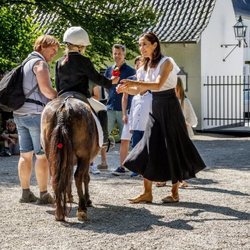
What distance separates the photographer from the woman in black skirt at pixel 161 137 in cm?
829

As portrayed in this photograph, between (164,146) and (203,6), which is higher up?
(203,6)

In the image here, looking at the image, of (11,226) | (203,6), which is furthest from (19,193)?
(203,6)

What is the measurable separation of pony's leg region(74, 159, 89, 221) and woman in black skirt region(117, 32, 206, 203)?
95 cm

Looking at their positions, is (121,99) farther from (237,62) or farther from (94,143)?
(237,62)

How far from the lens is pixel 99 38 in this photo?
1939 centimetres

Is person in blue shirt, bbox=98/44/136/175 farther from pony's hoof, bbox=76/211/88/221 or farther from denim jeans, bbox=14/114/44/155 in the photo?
pony's hoof, bbox=76/211/88/221

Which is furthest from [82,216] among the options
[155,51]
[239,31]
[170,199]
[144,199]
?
[239,31]

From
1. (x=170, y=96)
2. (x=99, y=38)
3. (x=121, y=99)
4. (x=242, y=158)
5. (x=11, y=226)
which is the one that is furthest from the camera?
(x=99, y=38)

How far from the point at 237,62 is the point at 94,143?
19980 mm

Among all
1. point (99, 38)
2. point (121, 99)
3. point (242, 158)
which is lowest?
point (242, 158)

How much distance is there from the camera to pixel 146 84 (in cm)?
794

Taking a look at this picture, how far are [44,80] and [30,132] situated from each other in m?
0.68

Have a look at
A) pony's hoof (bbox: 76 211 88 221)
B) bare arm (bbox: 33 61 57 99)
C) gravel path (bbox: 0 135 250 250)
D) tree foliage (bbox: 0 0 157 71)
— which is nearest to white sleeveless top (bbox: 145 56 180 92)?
bare arm (bbox: 33 61 57 99)

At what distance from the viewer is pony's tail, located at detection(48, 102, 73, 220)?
23.7 feet
